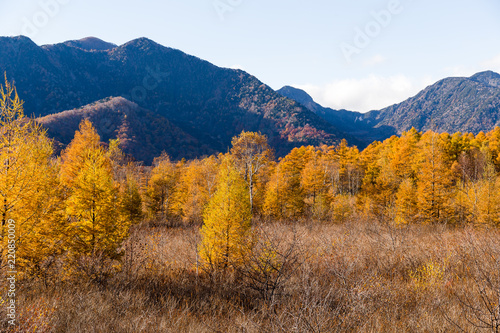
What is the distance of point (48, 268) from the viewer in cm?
776

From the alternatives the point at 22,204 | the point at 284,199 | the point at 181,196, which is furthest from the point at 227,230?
the point at 181,196

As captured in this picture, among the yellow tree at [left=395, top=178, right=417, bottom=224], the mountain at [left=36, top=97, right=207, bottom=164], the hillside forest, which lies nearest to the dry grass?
the hillside forest

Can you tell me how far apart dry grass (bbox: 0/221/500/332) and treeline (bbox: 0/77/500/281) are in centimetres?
117

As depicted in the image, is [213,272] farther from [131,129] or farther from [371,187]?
[131,129]

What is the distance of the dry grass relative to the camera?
4504 mm

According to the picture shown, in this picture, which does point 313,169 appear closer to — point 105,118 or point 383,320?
point 383,320

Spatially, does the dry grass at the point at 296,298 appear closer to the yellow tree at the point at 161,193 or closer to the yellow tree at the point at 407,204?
the yellow tree at the point at 407,204

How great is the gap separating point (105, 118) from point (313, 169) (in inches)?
5660

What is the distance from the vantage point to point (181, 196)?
32.9 meters

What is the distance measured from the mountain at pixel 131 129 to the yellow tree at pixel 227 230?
388 ft

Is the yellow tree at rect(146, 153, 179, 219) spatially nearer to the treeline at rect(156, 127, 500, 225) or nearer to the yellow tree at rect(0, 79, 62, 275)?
the treeline at rect(156, 127, 500, 225)

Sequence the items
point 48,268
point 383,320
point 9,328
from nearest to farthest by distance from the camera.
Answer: point 9,328 → point 383,320 → point 48,268

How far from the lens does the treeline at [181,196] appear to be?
22.7 feet

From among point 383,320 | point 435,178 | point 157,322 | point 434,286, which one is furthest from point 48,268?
point 435,178
